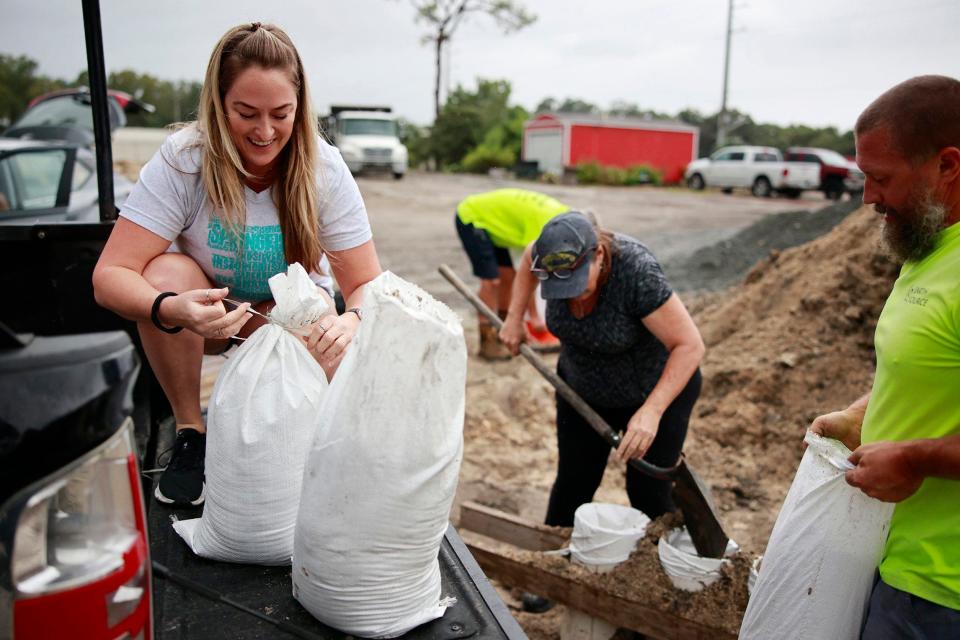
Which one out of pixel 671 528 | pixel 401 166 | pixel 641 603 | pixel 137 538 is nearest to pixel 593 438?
pixel 671 528

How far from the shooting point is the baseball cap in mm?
2754

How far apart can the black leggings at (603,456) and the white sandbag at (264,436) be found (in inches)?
67.5

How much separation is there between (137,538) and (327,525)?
519 millimetres

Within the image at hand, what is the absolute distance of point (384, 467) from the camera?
1458 millimetres

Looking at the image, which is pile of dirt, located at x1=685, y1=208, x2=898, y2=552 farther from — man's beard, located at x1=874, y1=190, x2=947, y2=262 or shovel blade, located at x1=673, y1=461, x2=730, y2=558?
man's beard, located at x1=874, y1=190, x2=947, y2=262

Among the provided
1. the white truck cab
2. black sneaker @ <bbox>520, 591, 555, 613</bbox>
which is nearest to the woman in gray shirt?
black sneaker @ <bbox>520, 591, 555, 613</bbox>

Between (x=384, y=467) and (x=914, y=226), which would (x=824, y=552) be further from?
(x=384, y=467)

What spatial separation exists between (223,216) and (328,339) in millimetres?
493

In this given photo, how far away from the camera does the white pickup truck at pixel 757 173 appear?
23250mm

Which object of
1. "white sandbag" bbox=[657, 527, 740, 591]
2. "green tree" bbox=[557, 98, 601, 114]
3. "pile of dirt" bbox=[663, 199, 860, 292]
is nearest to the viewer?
"white sandbag" bbox=[657, 527, 740, 591]

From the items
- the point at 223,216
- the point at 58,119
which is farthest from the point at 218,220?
the point at 58,119

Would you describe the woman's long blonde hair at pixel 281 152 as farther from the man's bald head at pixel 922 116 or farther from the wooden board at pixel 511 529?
the wooden board at pixel 511 529

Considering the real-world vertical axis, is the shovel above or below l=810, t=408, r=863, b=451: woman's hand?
below

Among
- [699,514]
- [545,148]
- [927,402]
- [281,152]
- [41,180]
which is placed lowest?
[699,514]
